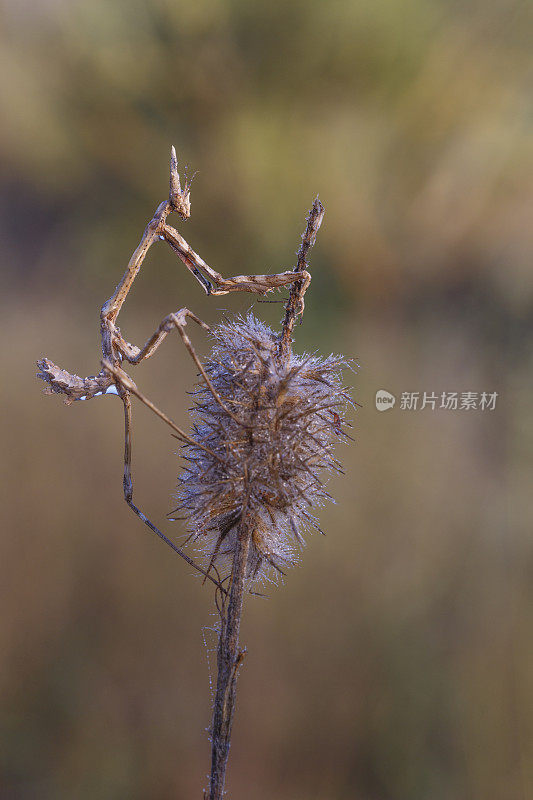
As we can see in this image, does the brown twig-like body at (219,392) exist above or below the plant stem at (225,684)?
above

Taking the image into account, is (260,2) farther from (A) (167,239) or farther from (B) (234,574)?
(B) (234,574)

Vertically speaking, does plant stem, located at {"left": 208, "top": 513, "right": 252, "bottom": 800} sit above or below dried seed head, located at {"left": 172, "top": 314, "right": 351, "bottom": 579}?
below

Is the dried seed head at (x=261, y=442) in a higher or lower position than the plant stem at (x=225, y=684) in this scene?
higher

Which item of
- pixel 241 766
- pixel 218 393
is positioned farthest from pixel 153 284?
pixel 241 766

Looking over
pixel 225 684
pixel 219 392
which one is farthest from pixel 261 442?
pixel 225 684

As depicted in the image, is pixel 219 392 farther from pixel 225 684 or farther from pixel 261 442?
pixel 225 684
